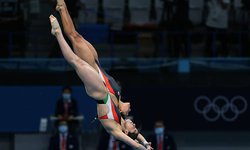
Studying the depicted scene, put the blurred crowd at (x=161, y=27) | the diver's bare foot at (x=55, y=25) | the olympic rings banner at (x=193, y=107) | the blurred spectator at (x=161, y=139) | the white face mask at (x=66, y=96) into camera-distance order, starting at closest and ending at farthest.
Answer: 1. the diver's bare foot at (x=55, y=25)
2. the white face mask at (x=66, y=96)
3. the blurred spectator at (x=161, y=139)
4. the blurred crowd at (x=161, y=27)
5. the olympic rings banner at (x=193, y=107)

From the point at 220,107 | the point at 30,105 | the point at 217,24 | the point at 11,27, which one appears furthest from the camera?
the point at 30,105

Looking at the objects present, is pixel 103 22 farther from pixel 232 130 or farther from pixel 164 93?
pixel 232 130

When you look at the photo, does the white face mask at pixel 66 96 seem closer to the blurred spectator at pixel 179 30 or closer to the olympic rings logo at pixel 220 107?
the blurred spectator at pixel 179 30

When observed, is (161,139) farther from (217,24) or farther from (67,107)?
(217,24)

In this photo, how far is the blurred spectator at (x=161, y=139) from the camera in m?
21.9

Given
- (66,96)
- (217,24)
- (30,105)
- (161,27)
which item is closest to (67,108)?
(66,96)

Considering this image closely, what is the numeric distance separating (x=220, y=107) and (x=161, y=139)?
5.17 ft

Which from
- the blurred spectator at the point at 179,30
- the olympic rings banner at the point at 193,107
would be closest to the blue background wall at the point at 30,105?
the olympic rings banner at the point at 193,107

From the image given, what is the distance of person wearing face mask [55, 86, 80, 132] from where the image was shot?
2178 centimetres

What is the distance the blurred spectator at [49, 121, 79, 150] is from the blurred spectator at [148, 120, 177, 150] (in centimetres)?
161

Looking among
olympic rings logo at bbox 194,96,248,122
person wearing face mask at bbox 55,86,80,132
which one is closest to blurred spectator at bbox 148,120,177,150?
olympic rings logo at bbox 194,96,248,122

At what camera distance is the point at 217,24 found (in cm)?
2223

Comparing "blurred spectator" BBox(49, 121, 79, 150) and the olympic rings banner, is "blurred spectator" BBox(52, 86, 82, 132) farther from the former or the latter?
the olympic rings banner

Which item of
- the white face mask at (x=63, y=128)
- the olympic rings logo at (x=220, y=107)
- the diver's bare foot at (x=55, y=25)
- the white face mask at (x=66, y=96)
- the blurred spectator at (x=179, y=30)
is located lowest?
the white face mask at (x=63, y=128)
